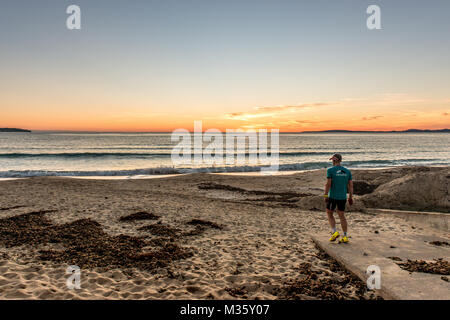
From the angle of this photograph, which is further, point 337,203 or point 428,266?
point 337,203

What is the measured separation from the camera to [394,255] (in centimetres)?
605

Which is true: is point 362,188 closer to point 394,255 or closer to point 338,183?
point 338,183

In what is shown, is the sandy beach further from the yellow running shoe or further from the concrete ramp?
the yellow running shoe

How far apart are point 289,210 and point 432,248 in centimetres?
579

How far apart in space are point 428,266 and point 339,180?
7.61 ft

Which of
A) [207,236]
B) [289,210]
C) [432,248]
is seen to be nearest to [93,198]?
[207,236]

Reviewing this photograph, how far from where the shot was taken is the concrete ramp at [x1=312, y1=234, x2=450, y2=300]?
443cm

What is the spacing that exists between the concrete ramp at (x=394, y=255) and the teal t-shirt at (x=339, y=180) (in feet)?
3.98

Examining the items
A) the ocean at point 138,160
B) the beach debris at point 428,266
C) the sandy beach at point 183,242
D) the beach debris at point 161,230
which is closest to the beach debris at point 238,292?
the sandy beach at point 183,242

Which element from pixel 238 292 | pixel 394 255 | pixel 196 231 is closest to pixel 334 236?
pixel 394 255

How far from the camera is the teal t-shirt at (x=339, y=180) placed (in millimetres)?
6688

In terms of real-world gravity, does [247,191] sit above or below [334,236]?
below

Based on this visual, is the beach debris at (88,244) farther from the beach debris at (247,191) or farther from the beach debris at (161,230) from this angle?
the beach debris at (247,191)

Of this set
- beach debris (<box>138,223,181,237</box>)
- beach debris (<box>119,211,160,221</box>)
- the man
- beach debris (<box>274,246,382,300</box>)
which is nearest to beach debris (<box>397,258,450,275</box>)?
beach debris (<box>274,246,382,300</box>)
